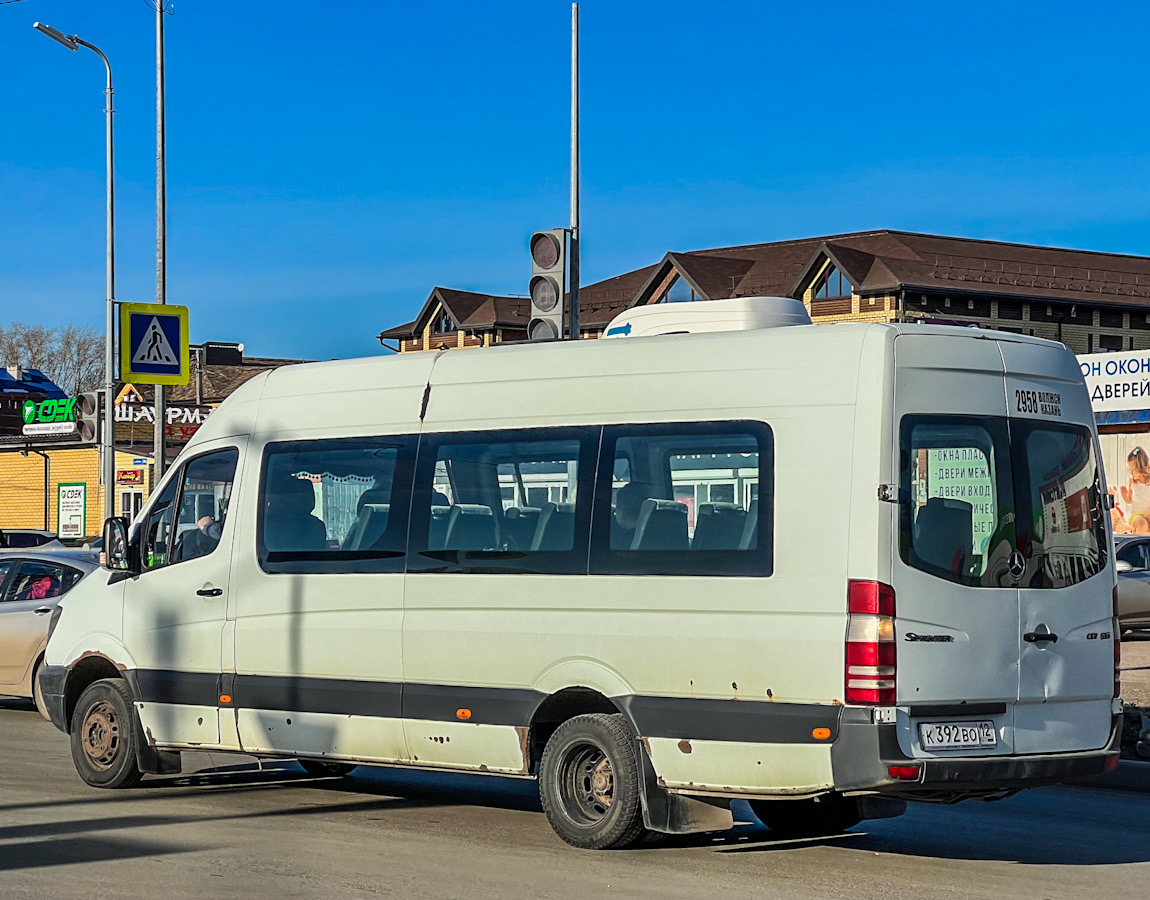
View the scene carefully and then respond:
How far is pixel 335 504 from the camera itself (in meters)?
10.1

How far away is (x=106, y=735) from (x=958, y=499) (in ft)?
19.3

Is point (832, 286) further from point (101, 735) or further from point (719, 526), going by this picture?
point (719, 526)

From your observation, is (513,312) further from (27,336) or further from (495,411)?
(495,411)

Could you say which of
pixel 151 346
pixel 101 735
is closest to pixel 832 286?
pixel 151 346

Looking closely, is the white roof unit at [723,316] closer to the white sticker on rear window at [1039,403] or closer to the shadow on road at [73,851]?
the white sticker on rear window at [1039,403]

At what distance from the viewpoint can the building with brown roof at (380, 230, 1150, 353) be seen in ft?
184

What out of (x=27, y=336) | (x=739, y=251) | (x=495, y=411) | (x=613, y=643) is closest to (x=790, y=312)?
(x=495, y=411)

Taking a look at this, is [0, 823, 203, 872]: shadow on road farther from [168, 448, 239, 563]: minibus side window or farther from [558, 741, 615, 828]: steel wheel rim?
[168, 448, 239, 563]: minibus side window

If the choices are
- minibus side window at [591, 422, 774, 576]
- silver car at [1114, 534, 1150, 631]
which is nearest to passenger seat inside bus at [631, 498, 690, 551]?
minibus side window at [591, 422, 774, 576]

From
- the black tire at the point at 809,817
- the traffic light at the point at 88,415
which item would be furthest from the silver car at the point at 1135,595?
the black tire at the point at 809,817

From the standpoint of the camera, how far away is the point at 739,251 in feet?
218

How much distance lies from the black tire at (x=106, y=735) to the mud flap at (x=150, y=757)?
28 mm

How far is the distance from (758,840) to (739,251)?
5836 cm

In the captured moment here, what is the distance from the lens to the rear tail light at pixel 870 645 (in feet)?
25.3
